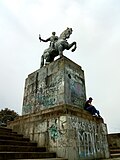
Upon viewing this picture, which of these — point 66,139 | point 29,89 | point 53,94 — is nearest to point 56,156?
point 66,139

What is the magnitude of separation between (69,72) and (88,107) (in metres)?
2.16

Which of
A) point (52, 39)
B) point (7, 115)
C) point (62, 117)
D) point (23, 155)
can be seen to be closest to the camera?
point (23, 155)

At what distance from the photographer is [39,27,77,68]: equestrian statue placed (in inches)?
423

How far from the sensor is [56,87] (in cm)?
909

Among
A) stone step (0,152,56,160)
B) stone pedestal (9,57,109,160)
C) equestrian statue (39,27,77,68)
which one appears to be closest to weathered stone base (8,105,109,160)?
stone pedestal (9,57,109,160)

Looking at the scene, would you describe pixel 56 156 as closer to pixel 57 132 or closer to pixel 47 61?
pixel 57 132

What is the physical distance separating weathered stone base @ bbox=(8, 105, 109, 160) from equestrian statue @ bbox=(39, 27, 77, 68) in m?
4.24

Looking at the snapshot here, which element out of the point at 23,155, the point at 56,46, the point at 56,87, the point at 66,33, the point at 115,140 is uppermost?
the point at 66,33

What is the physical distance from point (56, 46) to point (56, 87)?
10.5ft

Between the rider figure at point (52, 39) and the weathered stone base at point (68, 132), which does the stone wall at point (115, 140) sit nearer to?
the weathered stone base at point (68, 132)

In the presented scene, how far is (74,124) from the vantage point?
7.12 metres

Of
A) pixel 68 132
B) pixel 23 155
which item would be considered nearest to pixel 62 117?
pixel 68 132

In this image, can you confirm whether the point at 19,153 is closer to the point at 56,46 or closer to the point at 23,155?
the point at 23,155

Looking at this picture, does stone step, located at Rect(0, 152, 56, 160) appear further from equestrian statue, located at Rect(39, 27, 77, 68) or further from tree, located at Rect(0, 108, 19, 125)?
tree, located at Rect(0, 108, 19, 125)
